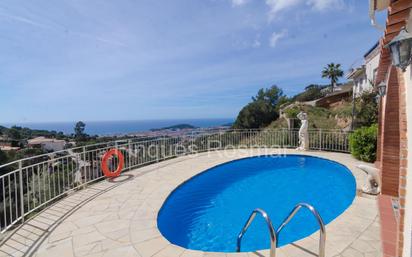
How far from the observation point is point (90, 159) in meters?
6.11

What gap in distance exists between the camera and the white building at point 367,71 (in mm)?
14940

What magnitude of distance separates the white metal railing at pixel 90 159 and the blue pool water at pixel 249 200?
7.49ft

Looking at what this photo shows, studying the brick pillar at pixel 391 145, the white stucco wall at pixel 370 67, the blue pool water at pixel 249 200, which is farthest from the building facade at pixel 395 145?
the white stucco wall at pixel 370 67

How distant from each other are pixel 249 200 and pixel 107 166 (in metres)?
4.02

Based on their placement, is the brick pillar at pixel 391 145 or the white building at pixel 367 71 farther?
the white building at pixel 367 71

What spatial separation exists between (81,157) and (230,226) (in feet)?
13.6

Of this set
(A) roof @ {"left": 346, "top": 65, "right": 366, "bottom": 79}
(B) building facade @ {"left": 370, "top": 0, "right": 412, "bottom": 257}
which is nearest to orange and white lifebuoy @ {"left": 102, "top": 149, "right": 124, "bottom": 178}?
(B) building facade @ {"left": 370, "top": 0, "right": 412, "bottom": 257}

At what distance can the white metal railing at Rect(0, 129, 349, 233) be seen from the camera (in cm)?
395

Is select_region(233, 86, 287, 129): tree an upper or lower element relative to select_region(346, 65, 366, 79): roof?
lower

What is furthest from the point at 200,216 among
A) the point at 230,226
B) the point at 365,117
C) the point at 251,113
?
the point at 251,113

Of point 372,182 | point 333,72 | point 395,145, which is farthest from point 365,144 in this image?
point 333,72

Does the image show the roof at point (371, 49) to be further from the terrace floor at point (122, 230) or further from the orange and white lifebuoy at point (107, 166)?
the orange and white lifebuoy at point (107, 166)

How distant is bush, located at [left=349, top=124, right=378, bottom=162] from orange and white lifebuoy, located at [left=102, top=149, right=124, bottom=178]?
807cm

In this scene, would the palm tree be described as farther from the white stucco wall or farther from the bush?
the bush
